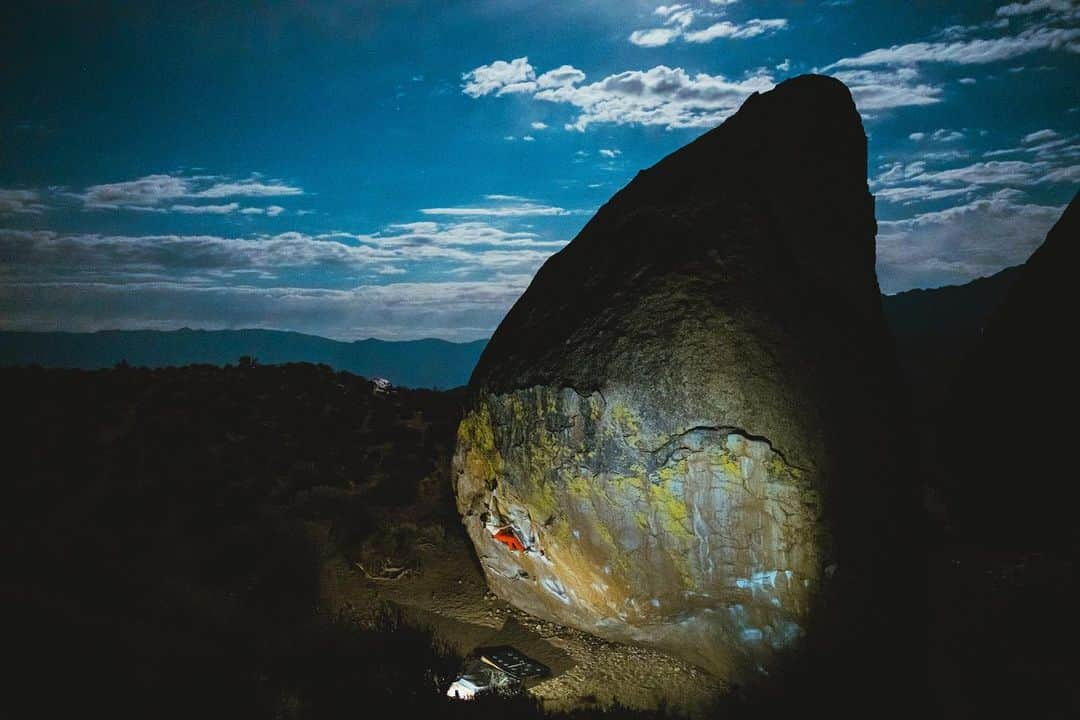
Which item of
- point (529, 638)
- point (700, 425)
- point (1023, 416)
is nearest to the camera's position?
point (700, 425)

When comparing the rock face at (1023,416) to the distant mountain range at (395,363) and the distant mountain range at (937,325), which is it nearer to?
the distant mountain range at (395,363)

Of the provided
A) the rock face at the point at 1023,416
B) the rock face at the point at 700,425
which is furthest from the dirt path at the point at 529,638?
the rock face at the point at 1023,416

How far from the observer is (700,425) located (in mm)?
4477

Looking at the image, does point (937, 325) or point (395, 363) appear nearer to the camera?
point (937, 325)

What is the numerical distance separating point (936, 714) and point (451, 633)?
4290mm

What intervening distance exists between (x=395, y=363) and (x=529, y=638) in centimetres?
20148

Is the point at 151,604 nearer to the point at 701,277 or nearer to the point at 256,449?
the point at 256,449

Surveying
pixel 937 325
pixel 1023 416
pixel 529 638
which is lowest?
pixel 529 638

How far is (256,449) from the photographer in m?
10.6

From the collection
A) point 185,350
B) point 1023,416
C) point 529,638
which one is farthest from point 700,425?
point 185,350

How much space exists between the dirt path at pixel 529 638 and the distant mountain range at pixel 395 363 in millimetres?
5658

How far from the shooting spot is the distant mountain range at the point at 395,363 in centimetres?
2591

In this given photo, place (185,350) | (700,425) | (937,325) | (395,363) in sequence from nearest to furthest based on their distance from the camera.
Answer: (700,425)
(937,325)
(185,350)
(395,363)

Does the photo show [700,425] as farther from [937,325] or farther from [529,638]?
[937,325]
